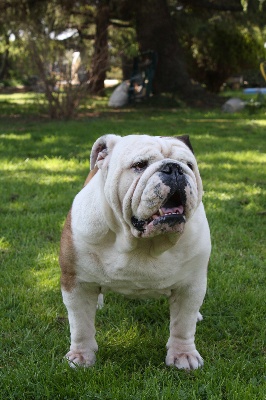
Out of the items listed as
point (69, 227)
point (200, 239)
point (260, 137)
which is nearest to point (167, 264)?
point (200, 239)

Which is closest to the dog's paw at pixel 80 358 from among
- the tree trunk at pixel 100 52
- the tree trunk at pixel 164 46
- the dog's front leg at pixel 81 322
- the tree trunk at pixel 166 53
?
the dog's front leg at pixel 81 322

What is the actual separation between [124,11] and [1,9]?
322 cm

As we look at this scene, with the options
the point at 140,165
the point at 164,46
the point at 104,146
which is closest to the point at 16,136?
the point at 104,146

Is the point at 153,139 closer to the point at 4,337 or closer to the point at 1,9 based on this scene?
the point at 4,337

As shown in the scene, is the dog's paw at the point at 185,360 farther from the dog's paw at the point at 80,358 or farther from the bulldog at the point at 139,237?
the dog's paw at the point at 80,358

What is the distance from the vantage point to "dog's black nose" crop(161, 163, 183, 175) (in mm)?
2117

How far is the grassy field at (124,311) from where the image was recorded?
2.46 meters

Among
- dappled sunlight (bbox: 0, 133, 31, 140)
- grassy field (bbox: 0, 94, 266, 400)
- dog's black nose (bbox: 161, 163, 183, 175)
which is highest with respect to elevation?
dog's black nose (bbox: 161, 163, 183, 175)

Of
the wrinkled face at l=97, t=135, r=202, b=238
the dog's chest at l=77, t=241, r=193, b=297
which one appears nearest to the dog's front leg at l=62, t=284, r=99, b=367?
the dog's chest at l=77, t=241, r=193, b=297

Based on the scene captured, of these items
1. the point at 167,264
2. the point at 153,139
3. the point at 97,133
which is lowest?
the point at 97,133

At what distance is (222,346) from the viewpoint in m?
2.93

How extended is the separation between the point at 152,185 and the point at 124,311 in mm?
1425

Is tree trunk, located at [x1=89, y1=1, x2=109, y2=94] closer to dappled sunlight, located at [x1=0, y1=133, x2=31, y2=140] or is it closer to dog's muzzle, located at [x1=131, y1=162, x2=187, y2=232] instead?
dappled sunlight, located at [x1=0, y1=133, x2=31, y2=140]

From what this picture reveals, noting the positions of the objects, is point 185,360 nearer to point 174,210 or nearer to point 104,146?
point 174,210
